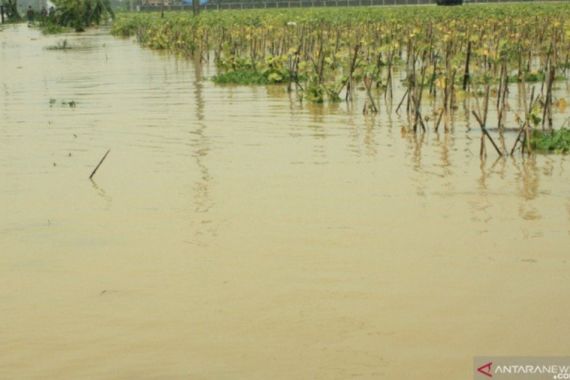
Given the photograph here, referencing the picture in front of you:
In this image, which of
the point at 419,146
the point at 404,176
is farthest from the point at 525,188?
the point at 419,146

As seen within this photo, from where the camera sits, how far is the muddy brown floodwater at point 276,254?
4.88 m

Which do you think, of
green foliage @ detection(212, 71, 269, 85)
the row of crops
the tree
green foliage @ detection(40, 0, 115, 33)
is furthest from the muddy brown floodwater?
the tree

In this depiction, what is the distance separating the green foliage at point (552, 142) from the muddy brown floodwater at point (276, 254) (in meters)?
0.18

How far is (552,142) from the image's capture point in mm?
9664

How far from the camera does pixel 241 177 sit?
8.88 metres

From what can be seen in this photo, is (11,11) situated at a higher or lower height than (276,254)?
lower

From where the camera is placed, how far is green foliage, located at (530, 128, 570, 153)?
9641 millimetres

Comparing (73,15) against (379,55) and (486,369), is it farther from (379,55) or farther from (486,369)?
(486,369)

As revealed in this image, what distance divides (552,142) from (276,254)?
406 cm

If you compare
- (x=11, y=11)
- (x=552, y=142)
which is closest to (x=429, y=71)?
(x=552, y=142)

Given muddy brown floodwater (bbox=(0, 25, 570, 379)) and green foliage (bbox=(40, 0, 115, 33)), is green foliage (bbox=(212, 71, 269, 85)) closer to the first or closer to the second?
muddy brown floodwater (bbox=(0, 25, 570, 379))

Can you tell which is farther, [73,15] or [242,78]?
[73,15]

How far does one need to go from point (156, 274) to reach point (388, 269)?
4.14 ft

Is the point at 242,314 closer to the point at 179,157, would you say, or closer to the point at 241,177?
the point at 241,177
